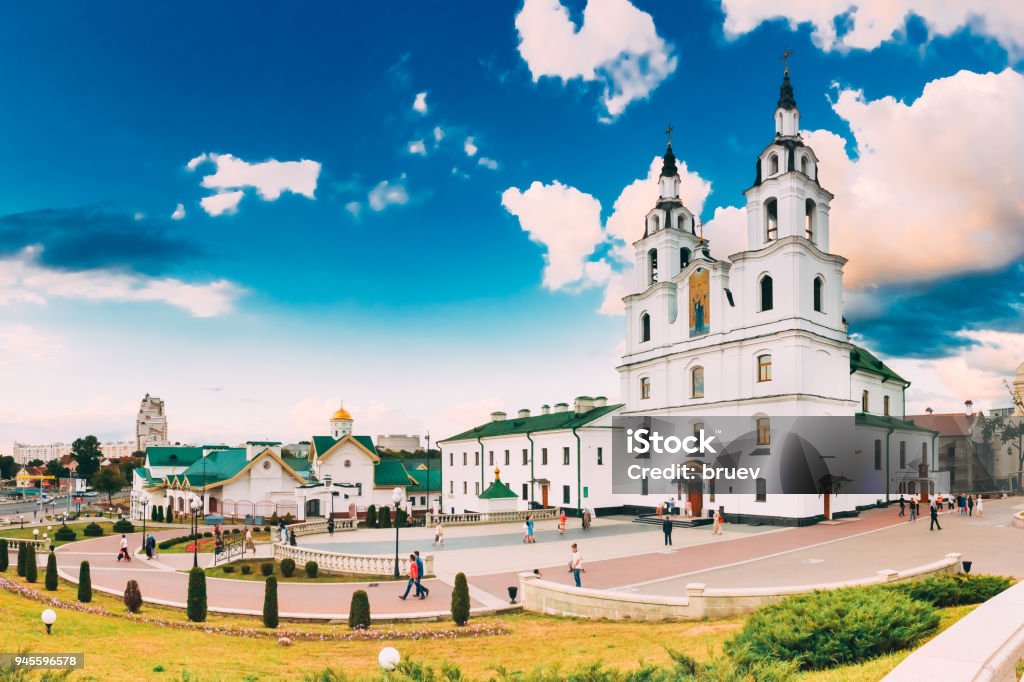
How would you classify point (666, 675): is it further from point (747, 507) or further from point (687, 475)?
point (687, 475)

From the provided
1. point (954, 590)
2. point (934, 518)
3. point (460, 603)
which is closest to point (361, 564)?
point (460, 603)

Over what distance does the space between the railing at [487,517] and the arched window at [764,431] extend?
15.0 metres

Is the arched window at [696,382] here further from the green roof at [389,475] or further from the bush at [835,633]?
the bush at [835,633]

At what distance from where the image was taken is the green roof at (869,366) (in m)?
54.4

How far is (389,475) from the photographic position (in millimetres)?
68188

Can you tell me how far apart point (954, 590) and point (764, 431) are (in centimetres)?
2887

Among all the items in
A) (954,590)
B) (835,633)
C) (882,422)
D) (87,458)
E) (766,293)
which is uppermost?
(766,293)

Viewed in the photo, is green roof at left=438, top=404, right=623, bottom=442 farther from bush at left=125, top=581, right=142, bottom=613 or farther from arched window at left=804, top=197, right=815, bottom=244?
bush at left=125, top=581, right=142, bottom=613

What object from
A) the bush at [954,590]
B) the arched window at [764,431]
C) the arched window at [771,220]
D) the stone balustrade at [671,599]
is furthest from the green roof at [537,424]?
the bush at [954,590]

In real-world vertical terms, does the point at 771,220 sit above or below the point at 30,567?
above

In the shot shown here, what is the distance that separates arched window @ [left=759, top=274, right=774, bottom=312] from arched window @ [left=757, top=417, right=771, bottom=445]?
6768 mm

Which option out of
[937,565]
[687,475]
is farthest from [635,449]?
[937,565]

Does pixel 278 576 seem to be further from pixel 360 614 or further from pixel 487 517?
pixel 487 517

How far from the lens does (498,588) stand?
2320 centimetres
